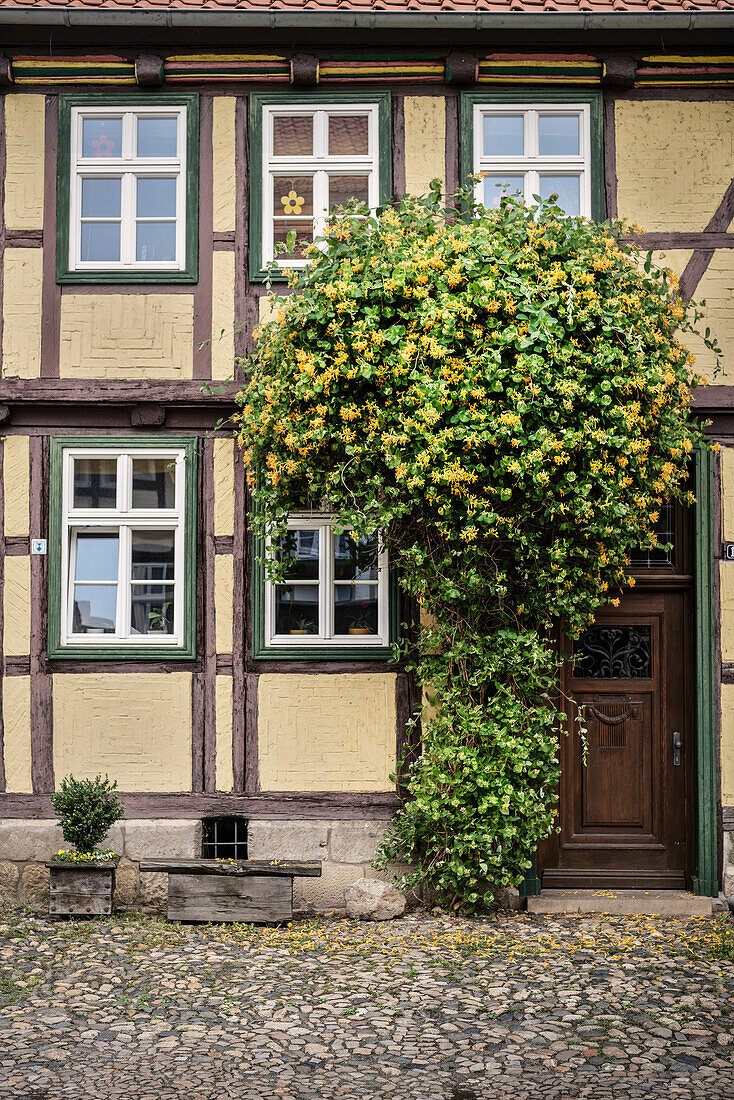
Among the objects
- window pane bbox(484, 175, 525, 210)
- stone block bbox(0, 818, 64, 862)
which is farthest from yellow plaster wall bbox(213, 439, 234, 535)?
window pane bbox(484, 175, 525, 210)

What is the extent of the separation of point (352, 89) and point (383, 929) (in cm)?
600

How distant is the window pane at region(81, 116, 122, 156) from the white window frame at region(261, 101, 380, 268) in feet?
3.71

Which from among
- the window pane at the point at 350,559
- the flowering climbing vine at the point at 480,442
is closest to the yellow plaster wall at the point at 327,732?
the flowering climbing vine at the point at 480,442

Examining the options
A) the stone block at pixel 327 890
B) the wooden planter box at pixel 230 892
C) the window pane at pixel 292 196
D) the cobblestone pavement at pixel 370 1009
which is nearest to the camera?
the cobblestone pavement at pixel 370 1009

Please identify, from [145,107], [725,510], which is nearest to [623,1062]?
[725,510]

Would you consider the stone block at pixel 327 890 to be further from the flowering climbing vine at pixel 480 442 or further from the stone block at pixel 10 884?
the stone block at pixel 10 884

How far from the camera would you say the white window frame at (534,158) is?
7977mm

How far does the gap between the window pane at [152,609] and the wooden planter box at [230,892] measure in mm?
1691

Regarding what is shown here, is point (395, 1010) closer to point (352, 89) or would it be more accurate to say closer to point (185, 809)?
point (185, 809)

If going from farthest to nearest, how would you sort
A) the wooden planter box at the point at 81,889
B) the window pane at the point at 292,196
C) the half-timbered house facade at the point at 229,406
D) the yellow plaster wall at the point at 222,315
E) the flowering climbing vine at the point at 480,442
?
the window pane at the point at 292,196 → the yellow plaster wall at the point at 222,315 → the half-timbered house facade at the point at 229,406 → the wooden planter box at the point at 81,889 → the flowering climbing vine at the point at 480,442

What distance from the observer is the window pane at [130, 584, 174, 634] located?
7.92 m

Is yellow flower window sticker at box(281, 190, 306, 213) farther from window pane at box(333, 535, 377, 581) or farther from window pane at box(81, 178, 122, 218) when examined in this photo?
window pane at box(333, 535, 377, 581)

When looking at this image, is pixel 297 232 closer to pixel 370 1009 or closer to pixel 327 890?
pixel 327 890

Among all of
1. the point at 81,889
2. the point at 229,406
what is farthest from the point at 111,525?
the point at 81,889
